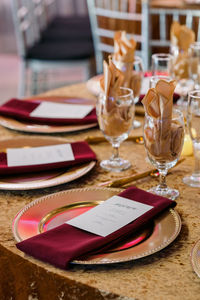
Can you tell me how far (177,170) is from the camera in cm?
125

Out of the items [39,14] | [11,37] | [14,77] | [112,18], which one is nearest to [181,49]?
[112,18]

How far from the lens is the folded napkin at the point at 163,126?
3.39ft

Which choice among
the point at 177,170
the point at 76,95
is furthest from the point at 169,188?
the point at 76,95

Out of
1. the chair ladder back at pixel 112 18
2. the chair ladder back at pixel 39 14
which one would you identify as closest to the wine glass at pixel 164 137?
the chair ladder back at pixel 112 18

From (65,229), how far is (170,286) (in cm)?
22

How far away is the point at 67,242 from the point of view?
864 millimetres

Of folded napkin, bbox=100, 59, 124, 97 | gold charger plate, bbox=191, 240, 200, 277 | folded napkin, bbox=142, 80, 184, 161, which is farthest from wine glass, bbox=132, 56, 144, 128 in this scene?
gold charger plate, bbox=191, 240, 200, 277

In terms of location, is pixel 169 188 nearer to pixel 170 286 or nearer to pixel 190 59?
pixel 170 286

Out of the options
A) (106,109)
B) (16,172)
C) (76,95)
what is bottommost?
(76,95)

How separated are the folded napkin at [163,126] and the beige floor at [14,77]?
364 cm

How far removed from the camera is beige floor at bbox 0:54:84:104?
480 centimetres

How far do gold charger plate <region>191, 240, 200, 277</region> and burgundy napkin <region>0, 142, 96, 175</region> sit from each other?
44 cm

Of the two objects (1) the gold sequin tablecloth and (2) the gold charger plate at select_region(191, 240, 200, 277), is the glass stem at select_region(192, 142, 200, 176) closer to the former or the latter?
(1) the gold sequin tablecloth

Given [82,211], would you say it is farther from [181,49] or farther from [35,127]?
[181,49]
